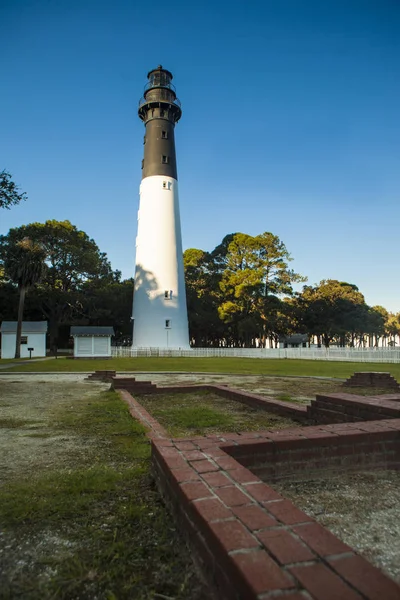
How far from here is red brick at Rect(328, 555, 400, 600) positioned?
157 centimetres

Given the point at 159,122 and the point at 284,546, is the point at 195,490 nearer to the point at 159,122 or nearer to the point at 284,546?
the point at 284,546

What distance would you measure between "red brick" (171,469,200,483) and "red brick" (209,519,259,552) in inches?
26.1

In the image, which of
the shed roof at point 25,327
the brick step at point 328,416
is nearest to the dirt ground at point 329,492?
the brick step at point 328,416

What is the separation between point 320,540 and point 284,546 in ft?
0.62

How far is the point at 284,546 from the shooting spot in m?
1.86

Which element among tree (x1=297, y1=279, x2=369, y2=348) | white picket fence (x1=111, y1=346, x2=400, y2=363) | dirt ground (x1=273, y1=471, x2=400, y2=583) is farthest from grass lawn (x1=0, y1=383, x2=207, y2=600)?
tree (x1=297, y1=279, x2=369, y2=348)

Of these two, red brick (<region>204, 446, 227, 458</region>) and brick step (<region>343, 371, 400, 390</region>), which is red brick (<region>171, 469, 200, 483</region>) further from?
brick step (<region>343, 371, 400, 390</region>)

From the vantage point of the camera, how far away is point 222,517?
2.15 metres

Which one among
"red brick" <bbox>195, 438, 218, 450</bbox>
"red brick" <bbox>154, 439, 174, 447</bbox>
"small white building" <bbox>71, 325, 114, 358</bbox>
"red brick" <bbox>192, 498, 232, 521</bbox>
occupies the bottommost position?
"red brick" <bbox>192, 498, 232, 521</bbox>

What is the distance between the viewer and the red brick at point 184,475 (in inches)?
107

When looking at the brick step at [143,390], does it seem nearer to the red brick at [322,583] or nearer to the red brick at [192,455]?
the red brick at [192,455]

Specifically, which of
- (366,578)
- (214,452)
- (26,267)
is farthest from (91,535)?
(26,267)

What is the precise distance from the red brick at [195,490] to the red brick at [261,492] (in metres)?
0.26

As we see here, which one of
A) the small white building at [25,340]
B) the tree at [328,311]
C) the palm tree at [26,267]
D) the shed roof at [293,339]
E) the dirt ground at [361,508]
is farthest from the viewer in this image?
the shed roof at [293,339]
